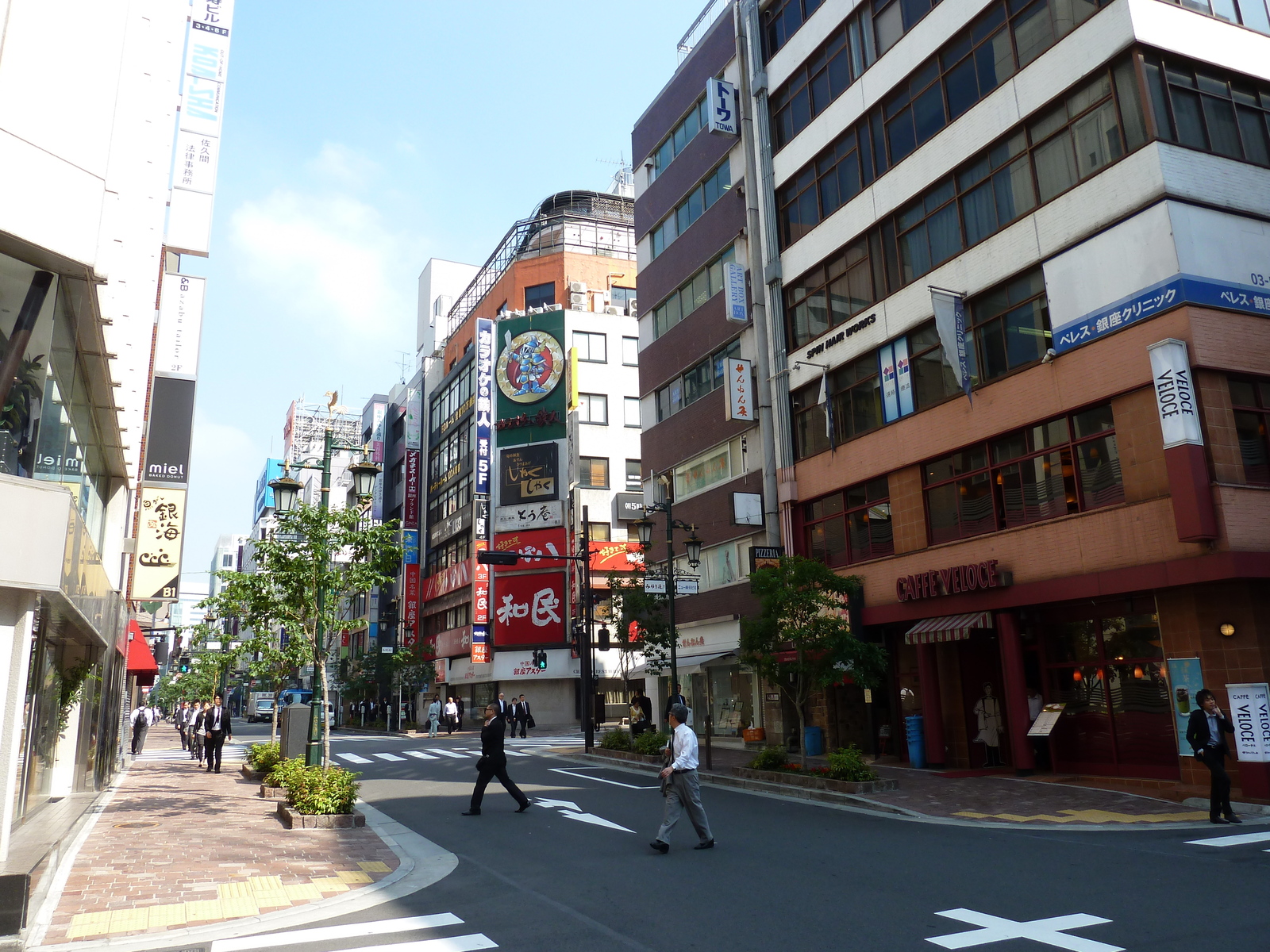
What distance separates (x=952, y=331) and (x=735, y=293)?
9946 mm

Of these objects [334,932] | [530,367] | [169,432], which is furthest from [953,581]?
[530,367]

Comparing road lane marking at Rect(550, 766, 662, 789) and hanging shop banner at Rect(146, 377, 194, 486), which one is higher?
hanging shop banner at Rect(146, 377, 194, 486)

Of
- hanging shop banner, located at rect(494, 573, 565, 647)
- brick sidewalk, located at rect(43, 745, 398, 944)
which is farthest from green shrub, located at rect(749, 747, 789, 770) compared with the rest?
hanging shop banner, located at rect(494, 573, 565, 647)

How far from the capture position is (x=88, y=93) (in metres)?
10.4

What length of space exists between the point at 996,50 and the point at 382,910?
21.8m

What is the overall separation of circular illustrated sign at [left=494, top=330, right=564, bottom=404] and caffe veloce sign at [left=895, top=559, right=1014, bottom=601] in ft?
118

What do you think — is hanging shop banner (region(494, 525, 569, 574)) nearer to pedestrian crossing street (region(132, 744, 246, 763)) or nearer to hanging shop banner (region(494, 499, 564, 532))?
hanging shop banner (region(494, 499, 564, 532))

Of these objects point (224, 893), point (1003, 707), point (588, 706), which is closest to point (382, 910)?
point (224, 893)

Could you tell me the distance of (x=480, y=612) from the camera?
54.7 meters

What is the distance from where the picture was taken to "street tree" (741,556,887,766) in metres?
19.6

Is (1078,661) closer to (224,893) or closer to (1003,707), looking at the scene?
(1003,707)

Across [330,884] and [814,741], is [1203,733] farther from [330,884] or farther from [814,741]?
[814,741]

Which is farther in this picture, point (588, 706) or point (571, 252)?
point (571, 252)

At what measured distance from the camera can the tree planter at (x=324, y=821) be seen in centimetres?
1452
